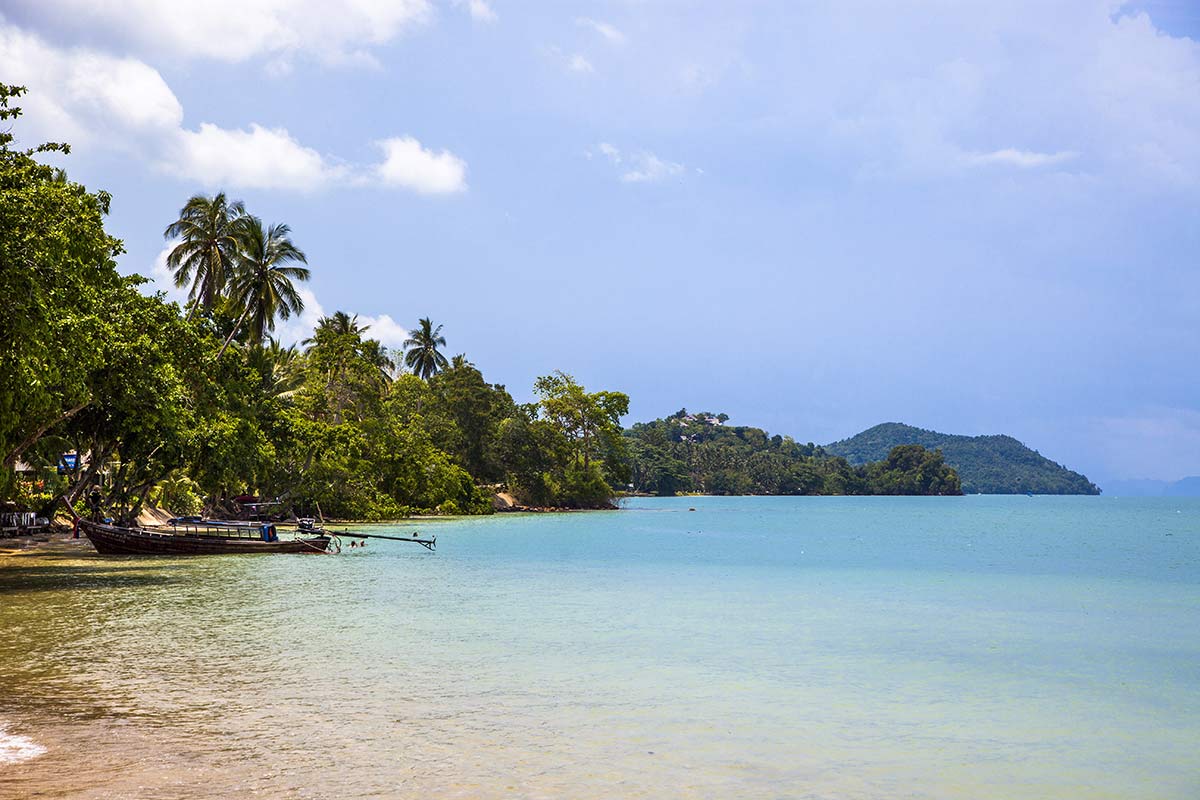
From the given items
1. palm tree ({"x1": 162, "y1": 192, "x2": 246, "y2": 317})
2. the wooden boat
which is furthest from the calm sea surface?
palm tree ({"x1": 162, "y1": 192, "x2": 246, "y2": 317})

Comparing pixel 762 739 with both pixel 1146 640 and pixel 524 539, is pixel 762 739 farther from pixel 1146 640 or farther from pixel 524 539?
pixel 524 539

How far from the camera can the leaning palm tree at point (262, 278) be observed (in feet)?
155

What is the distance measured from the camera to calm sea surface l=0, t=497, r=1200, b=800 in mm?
9273

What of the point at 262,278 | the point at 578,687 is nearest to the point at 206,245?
the point at 262,278

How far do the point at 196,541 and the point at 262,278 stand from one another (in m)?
17.7

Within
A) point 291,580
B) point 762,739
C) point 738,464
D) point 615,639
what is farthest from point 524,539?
point 738,464

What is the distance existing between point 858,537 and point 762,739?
51418 mm

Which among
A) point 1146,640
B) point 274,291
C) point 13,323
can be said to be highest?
point 274,291

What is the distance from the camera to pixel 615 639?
59.3 ft

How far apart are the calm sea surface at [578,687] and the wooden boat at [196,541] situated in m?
2.52

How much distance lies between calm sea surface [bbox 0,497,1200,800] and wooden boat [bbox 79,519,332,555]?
252 centimetres

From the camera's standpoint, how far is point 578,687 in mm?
13547

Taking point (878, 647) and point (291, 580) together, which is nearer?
point (878, 647)

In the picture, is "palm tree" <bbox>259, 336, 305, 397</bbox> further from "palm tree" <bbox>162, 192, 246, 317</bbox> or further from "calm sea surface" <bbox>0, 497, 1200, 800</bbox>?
"calm sea surface" <bbox>0, 497, 1200, 800</bbox>
